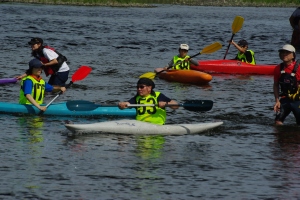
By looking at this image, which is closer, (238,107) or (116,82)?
(238,107)

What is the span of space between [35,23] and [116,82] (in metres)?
25.2

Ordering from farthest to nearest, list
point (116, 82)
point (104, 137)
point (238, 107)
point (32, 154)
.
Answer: point (116, 82), point (238, 107), point (104, 137), point (32, 154)

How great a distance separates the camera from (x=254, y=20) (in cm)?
5428

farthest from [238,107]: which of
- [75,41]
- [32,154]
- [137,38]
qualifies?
[137,38]

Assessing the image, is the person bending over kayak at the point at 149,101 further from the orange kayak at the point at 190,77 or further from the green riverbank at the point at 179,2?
the green riverbank at the point at 179,2

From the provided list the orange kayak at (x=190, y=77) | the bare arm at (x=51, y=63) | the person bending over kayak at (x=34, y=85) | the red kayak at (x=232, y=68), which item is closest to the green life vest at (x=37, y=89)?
the person bending over kayak at (x=34, y=85)

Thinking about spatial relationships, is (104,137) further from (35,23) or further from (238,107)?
(35,23)

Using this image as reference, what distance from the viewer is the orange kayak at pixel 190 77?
18.8 meters

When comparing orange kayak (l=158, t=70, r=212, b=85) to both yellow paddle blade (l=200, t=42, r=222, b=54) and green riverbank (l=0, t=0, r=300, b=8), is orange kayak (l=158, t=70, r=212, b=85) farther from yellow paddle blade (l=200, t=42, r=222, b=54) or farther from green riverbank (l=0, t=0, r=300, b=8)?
green riverbank (l=0, t=0, r=300, b=8)

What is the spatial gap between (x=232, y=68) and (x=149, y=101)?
9639mm

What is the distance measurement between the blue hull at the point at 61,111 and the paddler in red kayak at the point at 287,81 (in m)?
2.50

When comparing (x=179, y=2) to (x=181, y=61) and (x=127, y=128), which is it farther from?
(x=127, y=128)

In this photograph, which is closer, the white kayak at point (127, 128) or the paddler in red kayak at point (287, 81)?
the white kayak at point (127, 128)

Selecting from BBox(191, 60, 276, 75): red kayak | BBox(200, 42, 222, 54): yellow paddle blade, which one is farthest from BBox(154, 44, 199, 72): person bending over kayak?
BBox(191, 60, 276, 75): red kayak
